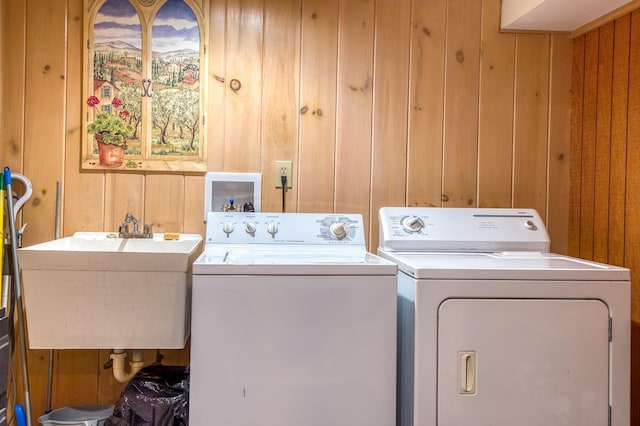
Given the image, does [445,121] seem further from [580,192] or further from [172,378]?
[172,378]

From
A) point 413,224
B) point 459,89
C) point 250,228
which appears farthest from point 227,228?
point 459,89

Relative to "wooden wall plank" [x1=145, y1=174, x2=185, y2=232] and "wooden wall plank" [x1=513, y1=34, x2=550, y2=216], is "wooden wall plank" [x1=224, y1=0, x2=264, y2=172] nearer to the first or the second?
"wooden wall plank" [x1=145, y1=174, x2=185, y2=232]

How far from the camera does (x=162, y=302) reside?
56.6 inches

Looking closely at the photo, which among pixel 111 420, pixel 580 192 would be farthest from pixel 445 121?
pixel 111 420

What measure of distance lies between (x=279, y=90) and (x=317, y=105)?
0.18 metres

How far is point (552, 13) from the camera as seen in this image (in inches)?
72.4

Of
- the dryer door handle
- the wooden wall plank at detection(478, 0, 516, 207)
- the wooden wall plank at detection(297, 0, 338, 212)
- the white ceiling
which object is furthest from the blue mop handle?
the white ceiling

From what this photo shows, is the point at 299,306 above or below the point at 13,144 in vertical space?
below

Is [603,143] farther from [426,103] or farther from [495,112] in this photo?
[426,103]

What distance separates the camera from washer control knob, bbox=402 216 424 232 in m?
1.79

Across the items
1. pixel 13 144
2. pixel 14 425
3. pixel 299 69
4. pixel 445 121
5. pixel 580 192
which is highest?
pixel 299 69

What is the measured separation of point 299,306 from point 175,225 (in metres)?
0.89

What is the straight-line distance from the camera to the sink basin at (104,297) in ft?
4.62

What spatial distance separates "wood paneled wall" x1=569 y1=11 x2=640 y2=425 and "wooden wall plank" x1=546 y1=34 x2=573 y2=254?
0.03 meters
